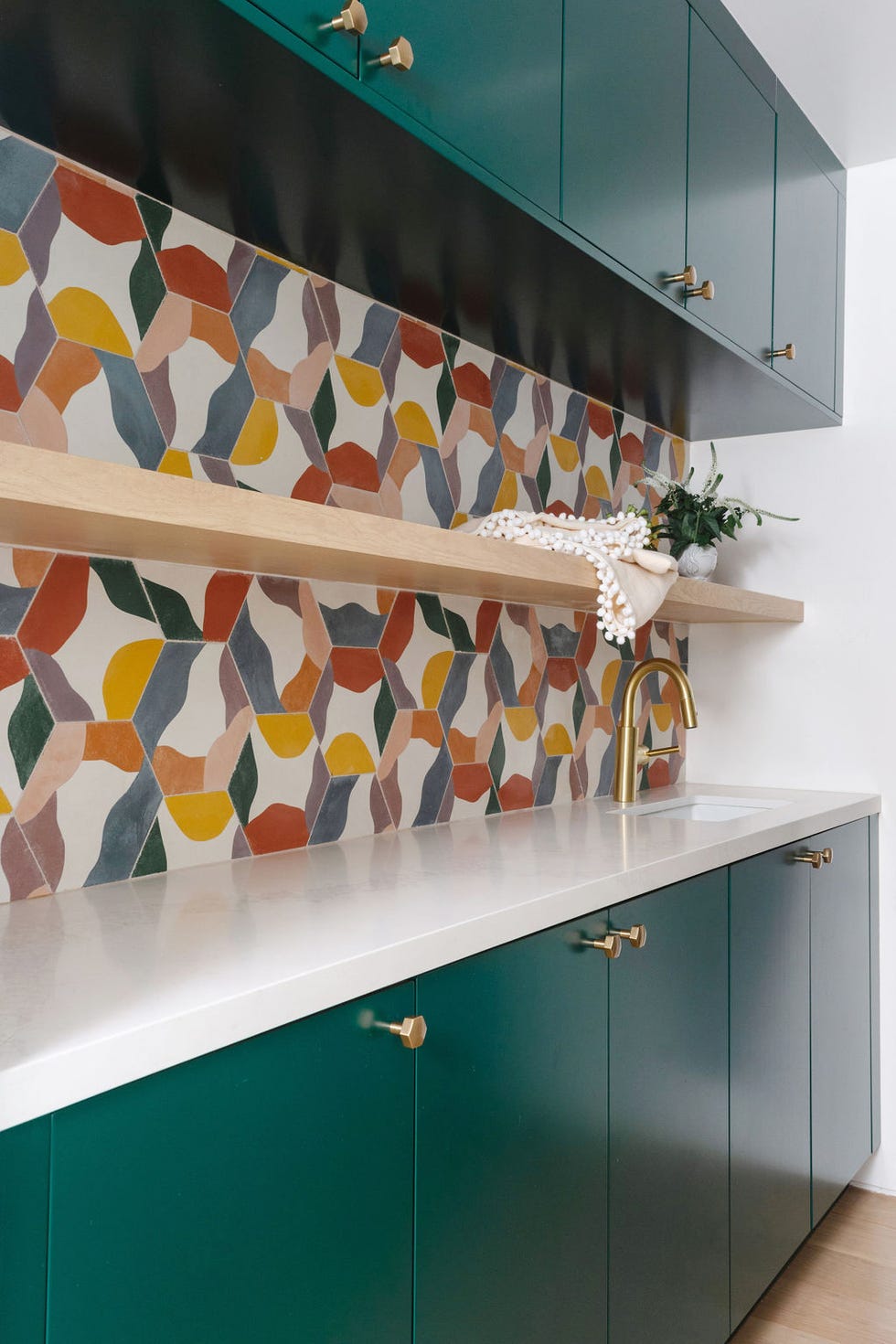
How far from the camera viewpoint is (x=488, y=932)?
45.2 inches

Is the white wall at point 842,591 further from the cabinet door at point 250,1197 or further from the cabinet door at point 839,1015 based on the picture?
the cabinet door at point 250,1197

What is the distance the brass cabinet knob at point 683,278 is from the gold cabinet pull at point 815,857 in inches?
42.1

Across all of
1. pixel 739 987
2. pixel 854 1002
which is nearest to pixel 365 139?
pixel 739 987

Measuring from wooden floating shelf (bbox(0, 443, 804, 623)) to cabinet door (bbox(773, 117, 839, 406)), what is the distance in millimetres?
941

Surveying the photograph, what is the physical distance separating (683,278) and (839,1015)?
61.2 inches

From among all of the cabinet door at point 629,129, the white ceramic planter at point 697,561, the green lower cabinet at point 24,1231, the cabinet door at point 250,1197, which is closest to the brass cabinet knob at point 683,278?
the cabinet door at point 629,129

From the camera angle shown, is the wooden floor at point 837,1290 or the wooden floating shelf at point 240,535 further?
the wooden floor at point 837,1290

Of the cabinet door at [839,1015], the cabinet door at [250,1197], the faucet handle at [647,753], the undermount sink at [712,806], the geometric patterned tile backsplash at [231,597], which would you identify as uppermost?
the geometric patterned tile backsplash at [231,597]

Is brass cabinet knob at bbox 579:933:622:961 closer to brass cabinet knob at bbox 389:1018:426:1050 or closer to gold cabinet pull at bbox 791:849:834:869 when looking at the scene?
brass cabinet knob at bbox 389:1018:426:1050

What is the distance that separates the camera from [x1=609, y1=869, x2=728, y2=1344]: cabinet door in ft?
4.66

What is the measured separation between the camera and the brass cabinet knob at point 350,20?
1122mm

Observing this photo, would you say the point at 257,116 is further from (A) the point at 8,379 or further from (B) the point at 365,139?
(A) the point at 8,379

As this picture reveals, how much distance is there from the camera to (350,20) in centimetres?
112

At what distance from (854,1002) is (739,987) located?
2.43ft
